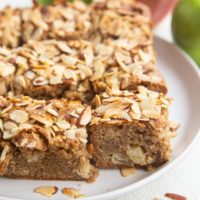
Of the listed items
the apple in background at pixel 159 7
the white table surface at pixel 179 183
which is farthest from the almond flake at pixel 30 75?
the apple in background at pixel 159 7

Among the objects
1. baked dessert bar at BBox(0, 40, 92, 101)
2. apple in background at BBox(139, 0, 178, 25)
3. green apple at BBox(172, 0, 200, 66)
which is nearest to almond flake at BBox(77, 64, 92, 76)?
baked dessert bar at BBox(0, 40, 92, 101)

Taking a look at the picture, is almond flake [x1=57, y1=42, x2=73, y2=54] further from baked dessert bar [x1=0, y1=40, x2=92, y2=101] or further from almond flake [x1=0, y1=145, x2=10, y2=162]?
almond flake [x1=0, y1=145, x2=10, y2=162]

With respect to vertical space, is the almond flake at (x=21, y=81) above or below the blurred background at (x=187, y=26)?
below

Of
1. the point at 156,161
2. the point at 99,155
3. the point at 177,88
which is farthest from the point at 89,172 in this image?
the point at 177,88

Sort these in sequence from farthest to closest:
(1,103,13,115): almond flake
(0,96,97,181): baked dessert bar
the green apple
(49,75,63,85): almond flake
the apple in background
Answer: the apple in background → the green apple → (49,75,63,85): almond flake → (1,103,13,115): almond flake → (0,96,97,181): baked dessert bar

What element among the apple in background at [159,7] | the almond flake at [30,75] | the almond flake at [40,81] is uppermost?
the apple in background at [159,7]

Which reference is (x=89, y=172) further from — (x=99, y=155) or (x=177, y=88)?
(x=177, y=88)

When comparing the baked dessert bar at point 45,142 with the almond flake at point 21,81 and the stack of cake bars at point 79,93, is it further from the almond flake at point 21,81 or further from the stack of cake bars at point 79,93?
the almond flake at point 21,81
